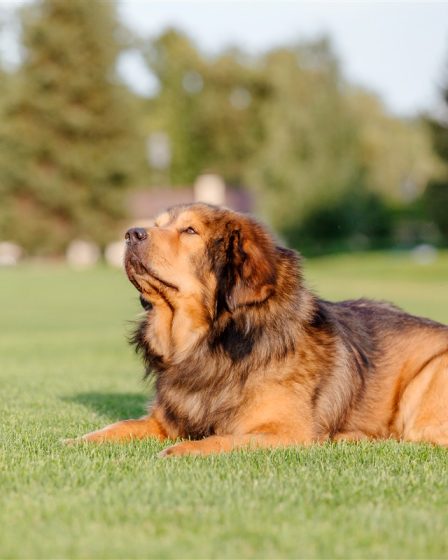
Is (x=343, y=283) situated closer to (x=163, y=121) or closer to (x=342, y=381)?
(x=342, y=381)

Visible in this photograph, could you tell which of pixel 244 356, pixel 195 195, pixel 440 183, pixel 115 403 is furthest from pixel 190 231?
pixel 195 195

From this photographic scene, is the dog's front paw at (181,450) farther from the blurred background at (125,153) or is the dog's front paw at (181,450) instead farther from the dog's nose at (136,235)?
the blurred background at (125,153)

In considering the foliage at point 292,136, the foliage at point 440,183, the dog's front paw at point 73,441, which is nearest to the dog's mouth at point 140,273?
the dog's front paw at point 73,441

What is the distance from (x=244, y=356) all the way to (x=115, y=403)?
3.45 meters

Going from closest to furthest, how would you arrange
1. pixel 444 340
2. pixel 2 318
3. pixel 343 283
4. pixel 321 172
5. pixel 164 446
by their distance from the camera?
pixel 164 446 → pixel 444 340 → pixel 2 318 → pixel 343 283 → pixel 321 172

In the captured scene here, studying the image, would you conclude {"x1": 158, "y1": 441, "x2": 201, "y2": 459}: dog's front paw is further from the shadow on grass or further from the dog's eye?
the shadow on grass

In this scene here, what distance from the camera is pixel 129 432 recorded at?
638 centimetres

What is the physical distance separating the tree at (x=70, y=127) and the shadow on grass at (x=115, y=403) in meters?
59.8

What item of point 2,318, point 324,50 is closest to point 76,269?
point 324,50

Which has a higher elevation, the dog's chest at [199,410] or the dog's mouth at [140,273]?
the dog's mouth at [140,273]

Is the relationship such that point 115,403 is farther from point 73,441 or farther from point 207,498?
point 207,498

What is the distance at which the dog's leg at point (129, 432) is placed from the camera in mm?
6270

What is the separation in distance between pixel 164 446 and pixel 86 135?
65.7 metres

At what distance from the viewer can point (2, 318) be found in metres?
27.2
